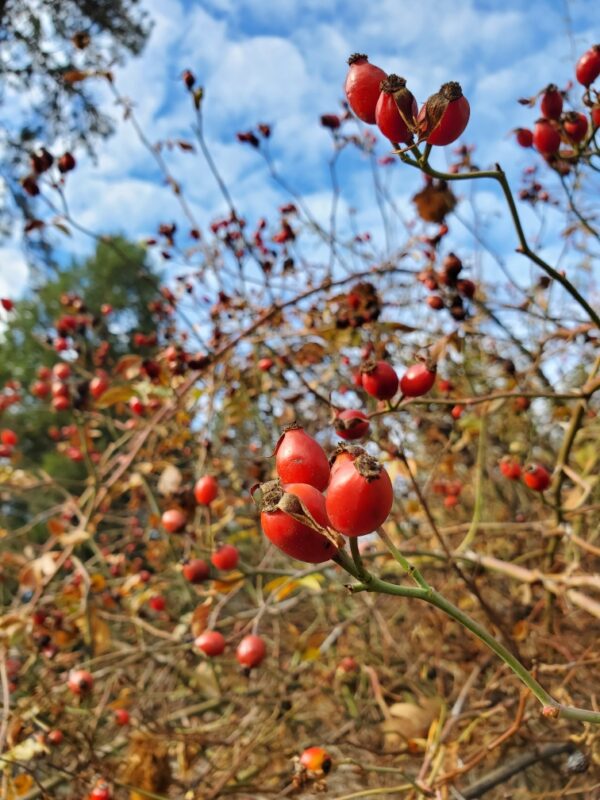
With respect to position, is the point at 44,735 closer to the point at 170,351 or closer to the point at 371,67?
the point at 170,351

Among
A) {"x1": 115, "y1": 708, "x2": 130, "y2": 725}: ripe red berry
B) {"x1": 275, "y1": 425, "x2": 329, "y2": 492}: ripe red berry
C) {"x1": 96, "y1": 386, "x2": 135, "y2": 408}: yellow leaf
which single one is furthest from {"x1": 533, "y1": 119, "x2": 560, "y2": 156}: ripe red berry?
{"x1": 115, "y1": 708, "x2": 130, "y2": 725}: ripe red berry

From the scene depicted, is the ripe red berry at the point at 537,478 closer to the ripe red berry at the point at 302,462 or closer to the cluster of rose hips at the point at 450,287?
the cluster of rose hips at the point at 450,287

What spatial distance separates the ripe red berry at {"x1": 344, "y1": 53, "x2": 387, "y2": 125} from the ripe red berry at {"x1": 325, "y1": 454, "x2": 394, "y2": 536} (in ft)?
1.79

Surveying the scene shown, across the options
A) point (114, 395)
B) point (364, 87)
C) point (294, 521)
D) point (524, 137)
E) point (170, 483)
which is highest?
point (524, 137)

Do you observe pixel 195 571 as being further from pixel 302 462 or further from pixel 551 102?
pixel 551 102

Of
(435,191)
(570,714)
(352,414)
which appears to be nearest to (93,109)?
(435,191)

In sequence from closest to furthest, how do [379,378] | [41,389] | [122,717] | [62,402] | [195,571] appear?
[379,378], [195,571], [122,717], [62,402], [41,389]

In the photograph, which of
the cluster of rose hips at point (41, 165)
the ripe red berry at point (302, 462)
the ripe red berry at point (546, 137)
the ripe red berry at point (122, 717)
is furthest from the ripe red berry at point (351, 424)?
the cluster of rose hips at point (41, 165)

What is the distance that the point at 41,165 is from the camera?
6.73ft

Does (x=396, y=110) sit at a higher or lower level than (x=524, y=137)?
lower

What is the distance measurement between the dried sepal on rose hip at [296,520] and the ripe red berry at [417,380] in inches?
19.0

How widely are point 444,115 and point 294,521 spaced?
1.79ft

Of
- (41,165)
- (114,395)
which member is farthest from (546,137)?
(41,165)

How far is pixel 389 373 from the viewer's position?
3.33ft
